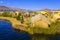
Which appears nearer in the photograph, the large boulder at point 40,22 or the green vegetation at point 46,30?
the green vegetation at point 46,30

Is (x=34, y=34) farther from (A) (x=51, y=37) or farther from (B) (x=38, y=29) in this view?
(A) (x=51, y=37)

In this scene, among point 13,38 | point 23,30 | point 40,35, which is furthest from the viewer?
point 23,30

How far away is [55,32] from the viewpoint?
28875mm

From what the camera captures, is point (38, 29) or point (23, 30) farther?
point (23, 30)

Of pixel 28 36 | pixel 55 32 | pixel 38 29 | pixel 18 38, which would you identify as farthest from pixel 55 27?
pixel 18 38

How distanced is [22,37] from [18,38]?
93cm

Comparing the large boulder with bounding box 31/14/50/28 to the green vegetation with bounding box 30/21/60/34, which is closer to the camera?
the green vegetation with bounding box 30/21/60/34

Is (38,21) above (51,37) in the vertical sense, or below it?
above

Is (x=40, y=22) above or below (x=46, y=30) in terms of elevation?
above

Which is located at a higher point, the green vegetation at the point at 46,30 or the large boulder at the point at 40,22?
the large boulder at the point at 40,22

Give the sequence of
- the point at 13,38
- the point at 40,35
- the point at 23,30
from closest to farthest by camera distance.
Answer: the point at 13,38 → the point at 40,35 → the point at 23,30

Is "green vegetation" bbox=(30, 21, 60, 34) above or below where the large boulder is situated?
below

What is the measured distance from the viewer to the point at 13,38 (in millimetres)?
26172

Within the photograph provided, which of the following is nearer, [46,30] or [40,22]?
[46,30]
